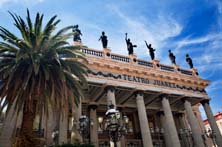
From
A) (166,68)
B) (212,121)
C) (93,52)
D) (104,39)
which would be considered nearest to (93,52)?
(93,52)

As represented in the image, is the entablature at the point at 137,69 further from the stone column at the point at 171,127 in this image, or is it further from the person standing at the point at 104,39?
the stone column at the point at 171,127

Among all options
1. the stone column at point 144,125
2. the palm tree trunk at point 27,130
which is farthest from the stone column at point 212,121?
the palm tree trunk at point 27,130

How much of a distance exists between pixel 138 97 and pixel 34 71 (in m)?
11.3

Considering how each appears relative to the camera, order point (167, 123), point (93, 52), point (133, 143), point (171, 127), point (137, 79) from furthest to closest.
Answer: point (133, 143) < point (137, 79) < point (167, 123) < point (93, 52) < point (171, 127)

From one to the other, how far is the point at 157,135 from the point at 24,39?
1905 centimetres

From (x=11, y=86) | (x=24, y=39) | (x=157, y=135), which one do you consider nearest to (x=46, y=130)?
(x=11, y=86)

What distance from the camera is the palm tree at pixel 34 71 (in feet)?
39.3

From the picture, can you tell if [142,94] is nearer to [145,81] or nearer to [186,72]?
[145,81]

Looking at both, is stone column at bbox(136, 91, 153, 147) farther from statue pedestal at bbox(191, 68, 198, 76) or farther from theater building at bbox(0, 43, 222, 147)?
statue pedestal at bbox(191, 68, 198, 76)

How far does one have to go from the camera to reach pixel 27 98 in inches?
470

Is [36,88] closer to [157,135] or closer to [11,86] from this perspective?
[11,86]

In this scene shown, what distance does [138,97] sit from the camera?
806 inches

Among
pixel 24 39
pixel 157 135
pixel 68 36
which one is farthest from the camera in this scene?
pixel 157 135

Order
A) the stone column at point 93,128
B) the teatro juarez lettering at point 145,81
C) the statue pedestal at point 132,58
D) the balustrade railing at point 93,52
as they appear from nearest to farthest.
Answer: the balustrade railing at point 93,52, the stone column at point 93,128, the teatro juarez lettering at point 145,81, the statue pedestal at point 132,58
